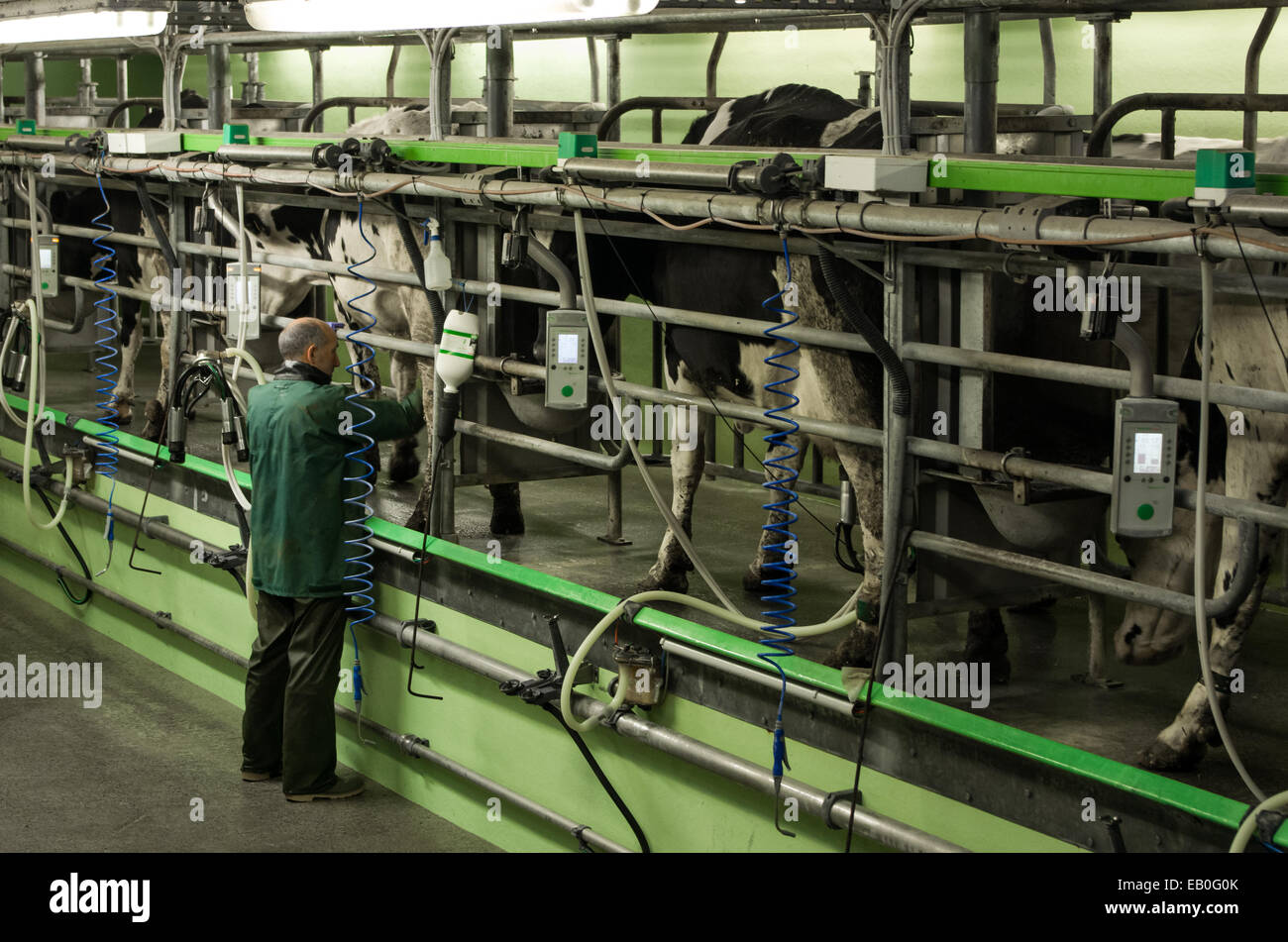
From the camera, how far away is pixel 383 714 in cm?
575

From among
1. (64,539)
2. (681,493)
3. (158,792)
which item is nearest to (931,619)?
(681,493)

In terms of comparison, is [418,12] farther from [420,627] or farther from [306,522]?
[420,627]

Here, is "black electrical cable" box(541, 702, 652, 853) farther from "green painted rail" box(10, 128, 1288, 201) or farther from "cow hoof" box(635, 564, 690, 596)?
"green painted rail" box(10, 128, 1288, 201)

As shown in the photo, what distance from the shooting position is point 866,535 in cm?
455

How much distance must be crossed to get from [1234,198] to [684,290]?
251cm

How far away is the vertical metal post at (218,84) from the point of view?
Result: 7037mm

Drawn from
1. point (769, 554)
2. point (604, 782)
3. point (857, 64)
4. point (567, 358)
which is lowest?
point (604, 782)

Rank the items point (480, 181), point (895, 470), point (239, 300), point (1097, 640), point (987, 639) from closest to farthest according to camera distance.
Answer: point (895, 470) → point (1097, 640) → point (987, 639) → point (480, 181) → point (239, 300)

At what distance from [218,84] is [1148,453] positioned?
5110 mm

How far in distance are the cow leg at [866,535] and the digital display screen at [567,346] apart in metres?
0.87

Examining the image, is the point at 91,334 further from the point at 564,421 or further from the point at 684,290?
the point at 684,290

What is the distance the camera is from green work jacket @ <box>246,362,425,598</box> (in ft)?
17.6

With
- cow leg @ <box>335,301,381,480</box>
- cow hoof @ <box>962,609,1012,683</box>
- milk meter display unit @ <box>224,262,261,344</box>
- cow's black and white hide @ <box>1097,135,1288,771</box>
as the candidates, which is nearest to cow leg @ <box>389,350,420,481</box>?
cow leg @ <box>335,301,381,480</box>

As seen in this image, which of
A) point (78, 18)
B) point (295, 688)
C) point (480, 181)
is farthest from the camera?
point (78, 18)
